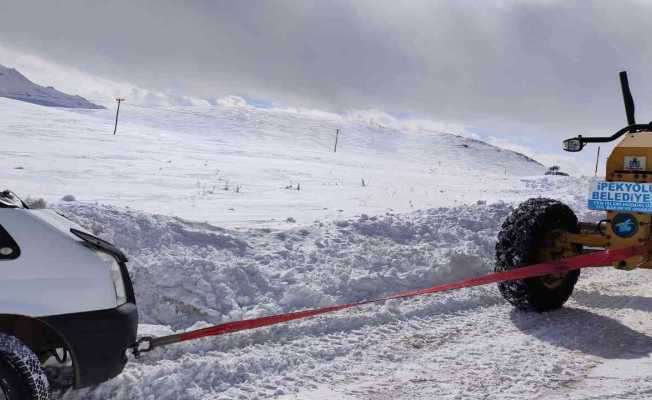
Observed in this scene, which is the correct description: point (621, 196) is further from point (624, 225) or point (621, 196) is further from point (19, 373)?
point (19, 373)

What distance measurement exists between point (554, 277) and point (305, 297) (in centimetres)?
253

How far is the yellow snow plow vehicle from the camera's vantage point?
17.4 feet

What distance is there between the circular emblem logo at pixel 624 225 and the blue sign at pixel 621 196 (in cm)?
8

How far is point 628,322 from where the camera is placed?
5656 mm

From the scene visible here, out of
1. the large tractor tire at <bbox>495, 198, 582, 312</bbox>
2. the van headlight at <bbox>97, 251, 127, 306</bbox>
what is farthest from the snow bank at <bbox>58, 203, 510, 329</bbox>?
the van headlight at <bbox>97, 251, 127, 306</bbox>

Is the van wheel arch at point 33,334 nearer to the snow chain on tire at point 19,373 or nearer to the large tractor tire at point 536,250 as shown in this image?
the snow chain on tire at point 19,373

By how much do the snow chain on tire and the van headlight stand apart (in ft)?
1.77

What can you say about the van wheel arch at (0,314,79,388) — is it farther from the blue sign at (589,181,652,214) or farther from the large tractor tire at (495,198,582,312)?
the blue sign at (589,181,652,214)

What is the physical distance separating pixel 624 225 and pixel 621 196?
27cm

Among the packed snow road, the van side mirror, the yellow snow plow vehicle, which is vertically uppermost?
the van side mirror

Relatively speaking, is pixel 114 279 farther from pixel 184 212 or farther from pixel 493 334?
pixel 184 212

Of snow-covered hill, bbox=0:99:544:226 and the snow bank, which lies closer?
the snow bank

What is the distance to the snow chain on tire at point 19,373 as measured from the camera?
280 cm

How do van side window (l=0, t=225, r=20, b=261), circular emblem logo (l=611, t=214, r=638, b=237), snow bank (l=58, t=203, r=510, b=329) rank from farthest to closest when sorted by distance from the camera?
1. snow bank (l=58, t=203, r=510, b=329)
2. circular emblem logo (l=611, t=214, r=638, b=237)
3. van side window (l=0, t=225, r=20, b=261)
